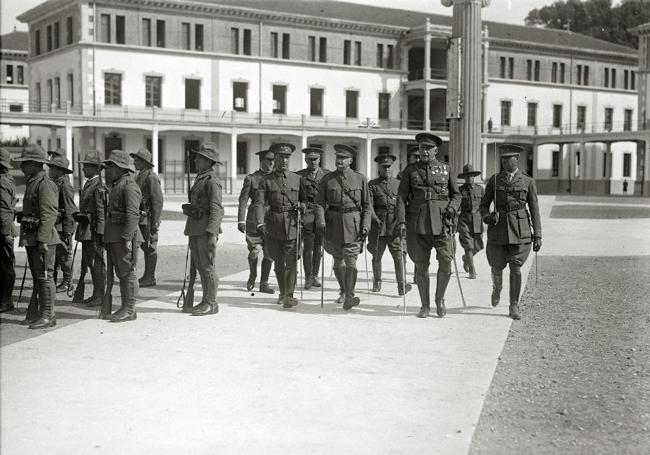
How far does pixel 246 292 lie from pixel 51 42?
43587mm

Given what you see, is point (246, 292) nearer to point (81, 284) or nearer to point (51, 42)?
point (81, 284)

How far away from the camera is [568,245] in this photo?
706 inches

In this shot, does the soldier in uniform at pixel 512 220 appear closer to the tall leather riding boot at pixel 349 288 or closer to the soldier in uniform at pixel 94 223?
the tall leather riding boot at pixel 349 288

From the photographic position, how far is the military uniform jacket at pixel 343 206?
973 cm

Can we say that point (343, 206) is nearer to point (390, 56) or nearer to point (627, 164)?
point (390, 56)

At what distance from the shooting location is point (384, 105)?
5741cm

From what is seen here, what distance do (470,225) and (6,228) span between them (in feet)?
21.8

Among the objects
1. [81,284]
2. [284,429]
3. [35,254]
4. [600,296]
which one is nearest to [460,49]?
[600,296]

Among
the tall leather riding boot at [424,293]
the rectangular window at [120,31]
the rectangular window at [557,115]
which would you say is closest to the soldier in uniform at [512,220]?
the tall leather riding boot at [424,293]

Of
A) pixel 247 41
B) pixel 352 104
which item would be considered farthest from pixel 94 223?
pixel 352 104

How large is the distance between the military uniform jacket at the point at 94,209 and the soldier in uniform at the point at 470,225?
5.46 metres

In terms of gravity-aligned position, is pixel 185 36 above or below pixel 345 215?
above

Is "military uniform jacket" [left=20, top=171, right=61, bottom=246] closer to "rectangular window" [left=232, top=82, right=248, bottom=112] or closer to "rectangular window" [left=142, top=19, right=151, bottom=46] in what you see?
"rectangular window" [left=142, top=19, right=151, bottom=46]

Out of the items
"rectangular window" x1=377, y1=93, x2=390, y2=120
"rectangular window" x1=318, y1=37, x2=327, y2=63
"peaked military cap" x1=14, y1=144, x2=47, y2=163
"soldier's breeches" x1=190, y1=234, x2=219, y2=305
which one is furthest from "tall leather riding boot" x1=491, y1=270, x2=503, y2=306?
"rectangular window" x1=377, y1=93, x2=390, y2=120
